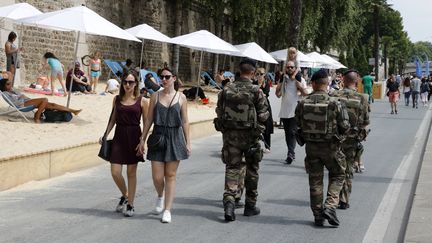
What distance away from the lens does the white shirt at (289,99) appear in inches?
416

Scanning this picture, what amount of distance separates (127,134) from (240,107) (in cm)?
128

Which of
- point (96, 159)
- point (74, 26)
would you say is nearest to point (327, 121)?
point (96, 159)

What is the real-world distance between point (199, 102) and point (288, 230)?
603 inches

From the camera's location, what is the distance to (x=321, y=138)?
632 cm

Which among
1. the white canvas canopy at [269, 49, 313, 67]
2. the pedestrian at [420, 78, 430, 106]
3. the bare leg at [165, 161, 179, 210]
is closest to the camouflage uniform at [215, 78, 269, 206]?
the bare leg at [165, 161, 179, 210]

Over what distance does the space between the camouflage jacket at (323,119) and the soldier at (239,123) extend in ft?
1.53

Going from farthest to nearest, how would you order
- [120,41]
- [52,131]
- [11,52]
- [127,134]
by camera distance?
1. [120,41]
2. [11,52]
3. [52,131]
4. [127,134]

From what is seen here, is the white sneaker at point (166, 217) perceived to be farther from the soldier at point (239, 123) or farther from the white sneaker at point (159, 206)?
the soldier at point (239, 123)

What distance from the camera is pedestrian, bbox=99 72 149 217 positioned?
656 centimetres

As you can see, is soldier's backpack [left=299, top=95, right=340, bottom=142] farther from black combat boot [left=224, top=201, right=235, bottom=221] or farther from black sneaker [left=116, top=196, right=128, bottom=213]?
black sneaker [left=116, top=196, right=128, bottom=213]

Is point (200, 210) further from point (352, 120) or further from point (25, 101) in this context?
point (25, 101)

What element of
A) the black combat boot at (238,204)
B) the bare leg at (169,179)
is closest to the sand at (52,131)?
the bare leg at (169,179)

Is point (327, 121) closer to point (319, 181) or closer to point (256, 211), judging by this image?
point (319, 181)

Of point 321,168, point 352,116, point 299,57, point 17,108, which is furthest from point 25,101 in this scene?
point 299,57
